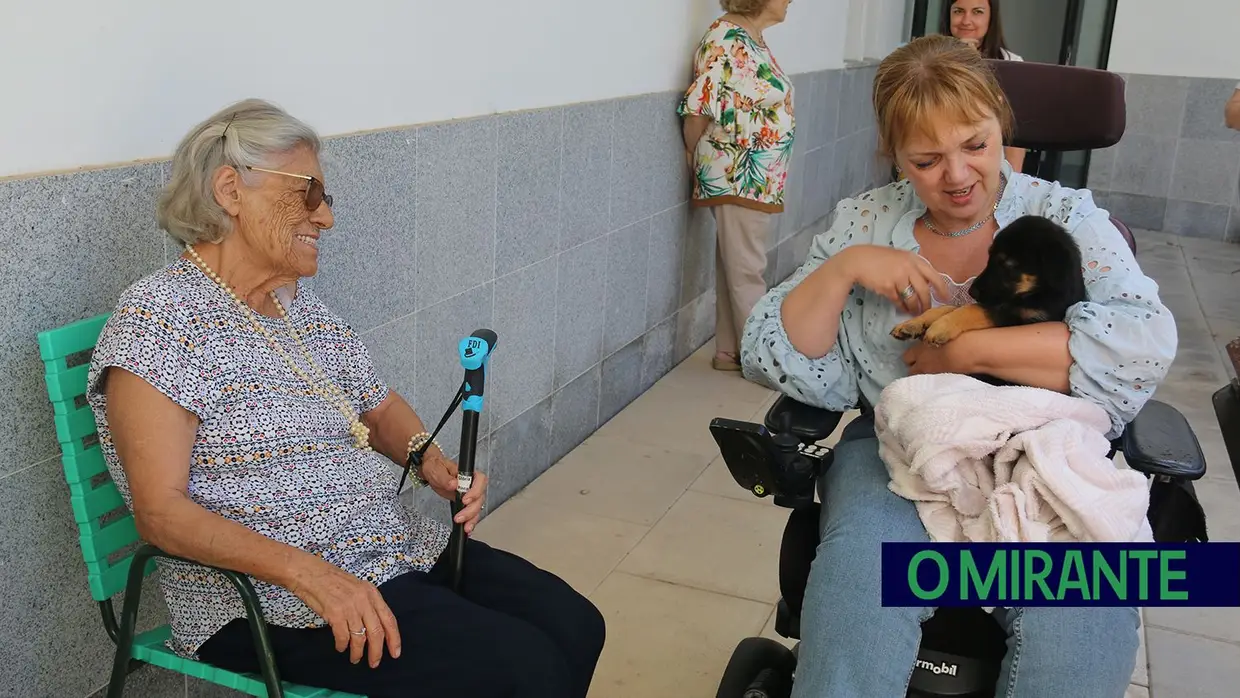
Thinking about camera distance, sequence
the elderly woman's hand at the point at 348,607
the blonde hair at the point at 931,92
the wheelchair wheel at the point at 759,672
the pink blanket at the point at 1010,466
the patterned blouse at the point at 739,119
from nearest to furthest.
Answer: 1. the pink blanket at the point at 1010,466
2. the elderly woman's hand at the point at 348,607
3. the blonde hair at the point at 931,92
4. the wheelchair wheel at the point at 759,672
5. the patterned blouse at the point at 739,119

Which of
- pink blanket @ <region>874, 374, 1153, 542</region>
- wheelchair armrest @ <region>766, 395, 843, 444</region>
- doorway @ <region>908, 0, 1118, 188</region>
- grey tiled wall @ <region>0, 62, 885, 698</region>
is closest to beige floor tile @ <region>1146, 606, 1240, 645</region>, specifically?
A: wheelchair armrest @ <region>766, 395, 843, 444</region>

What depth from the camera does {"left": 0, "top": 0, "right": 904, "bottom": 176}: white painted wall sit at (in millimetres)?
1698

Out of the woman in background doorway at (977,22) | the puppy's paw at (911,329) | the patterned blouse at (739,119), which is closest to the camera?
the puppy's paw at (911,329)

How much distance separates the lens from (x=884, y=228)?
6.88 feet

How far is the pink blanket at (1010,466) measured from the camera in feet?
Answer: 4.84

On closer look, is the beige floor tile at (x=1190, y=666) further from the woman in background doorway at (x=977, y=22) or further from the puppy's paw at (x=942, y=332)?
the woman in background doorway at (x=977, y=22)

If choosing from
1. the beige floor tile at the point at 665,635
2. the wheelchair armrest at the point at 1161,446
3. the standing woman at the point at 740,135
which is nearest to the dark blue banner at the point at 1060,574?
the wheelchair armrest at the point at 1161,446

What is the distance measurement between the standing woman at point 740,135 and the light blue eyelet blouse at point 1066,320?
2196mm

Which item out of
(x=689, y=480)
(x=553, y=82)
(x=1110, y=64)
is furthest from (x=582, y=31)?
(x=1110, y=64)

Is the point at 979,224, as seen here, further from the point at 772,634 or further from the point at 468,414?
the point at 772,634

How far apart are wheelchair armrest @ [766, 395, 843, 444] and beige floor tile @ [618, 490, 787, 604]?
99cm

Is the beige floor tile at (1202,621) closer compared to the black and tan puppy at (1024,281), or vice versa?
the black and tan puppy at (1024,281)

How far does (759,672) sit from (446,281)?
123 centimetres

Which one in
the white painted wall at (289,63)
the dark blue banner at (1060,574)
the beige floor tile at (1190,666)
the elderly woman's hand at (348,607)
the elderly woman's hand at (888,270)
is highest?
the white painted wall at (289,63)
